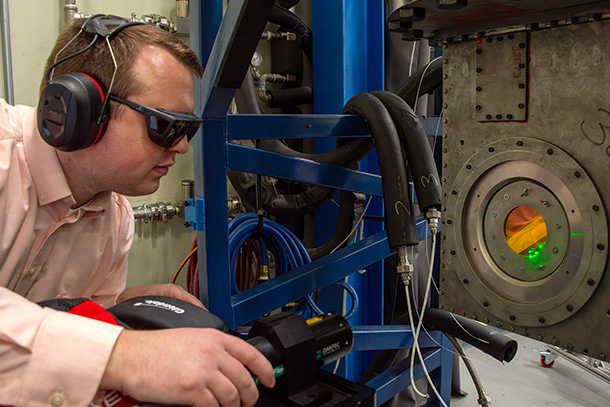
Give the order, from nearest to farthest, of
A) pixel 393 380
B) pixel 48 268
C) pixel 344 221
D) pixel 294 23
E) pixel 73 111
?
pixel 73 111 < pixel 48 268 < pixel 393 380 < pixel 344 221 < pixel 294 23

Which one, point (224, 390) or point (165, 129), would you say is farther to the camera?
point (165, 129)

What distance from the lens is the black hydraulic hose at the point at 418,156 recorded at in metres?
1.40

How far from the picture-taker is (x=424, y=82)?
1862mm

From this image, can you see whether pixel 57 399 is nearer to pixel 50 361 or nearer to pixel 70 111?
pixel 50 361

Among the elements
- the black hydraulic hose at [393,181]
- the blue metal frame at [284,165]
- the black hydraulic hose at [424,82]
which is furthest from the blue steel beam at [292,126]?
the black hydraulic hose at [424,82]

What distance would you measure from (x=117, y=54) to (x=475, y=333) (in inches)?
56.4

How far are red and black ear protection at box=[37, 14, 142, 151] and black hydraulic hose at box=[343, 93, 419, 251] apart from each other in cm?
74

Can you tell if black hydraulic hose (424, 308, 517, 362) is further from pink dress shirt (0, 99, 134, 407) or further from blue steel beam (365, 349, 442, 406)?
pink dress shirt (0, 99, 134, 407)

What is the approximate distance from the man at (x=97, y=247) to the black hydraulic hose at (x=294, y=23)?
1055 millimetres

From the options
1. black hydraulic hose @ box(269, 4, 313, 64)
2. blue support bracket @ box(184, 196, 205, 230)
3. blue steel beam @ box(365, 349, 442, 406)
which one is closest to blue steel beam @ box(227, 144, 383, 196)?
blue support bracket @ box(184, 196, 205, 230)

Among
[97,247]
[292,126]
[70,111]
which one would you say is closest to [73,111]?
[70,111]

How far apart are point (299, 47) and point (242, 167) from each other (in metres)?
1.09

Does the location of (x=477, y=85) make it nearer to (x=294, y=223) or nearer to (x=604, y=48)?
(x=604, y=48)

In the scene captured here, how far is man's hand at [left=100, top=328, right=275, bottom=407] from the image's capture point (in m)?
0.71
